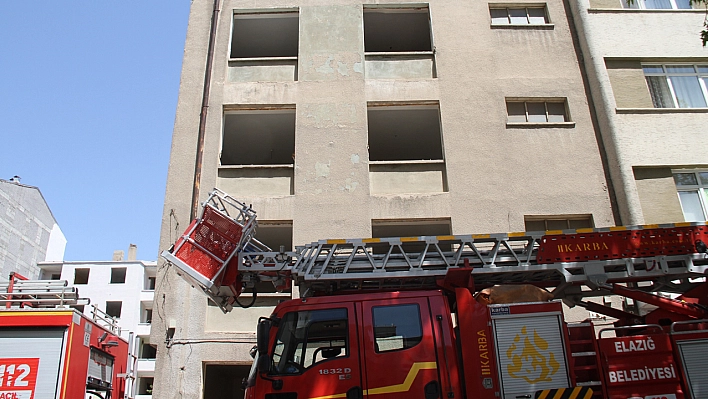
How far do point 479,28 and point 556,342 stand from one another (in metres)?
11.0

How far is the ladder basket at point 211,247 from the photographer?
7531mm

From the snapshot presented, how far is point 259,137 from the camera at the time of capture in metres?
16.4

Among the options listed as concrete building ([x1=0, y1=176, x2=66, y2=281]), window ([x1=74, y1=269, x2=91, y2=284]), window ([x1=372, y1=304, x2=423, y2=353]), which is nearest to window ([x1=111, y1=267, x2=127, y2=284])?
window ([x1=74, y1=269, x2=91, y2=284])

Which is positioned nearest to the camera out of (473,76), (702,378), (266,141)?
(702,378)

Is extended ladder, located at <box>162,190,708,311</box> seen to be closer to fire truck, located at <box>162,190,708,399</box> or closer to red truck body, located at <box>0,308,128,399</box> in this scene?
fire truck, located at <box>162,190,708,399</box>

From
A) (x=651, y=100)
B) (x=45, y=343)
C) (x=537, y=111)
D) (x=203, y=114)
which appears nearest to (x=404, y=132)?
(x=537, y=111)

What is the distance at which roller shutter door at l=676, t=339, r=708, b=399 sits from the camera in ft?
21.1

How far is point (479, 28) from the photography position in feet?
50.7

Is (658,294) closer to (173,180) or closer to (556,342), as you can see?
(556,342)

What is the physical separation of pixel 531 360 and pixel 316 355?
100 inches

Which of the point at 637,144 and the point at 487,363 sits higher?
the point at 637,144

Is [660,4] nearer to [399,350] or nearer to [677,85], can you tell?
[677,85]

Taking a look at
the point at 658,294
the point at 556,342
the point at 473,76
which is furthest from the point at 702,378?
the point at 473,76

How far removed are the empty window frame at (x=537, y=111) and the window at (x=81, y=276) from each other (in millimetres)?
41801
